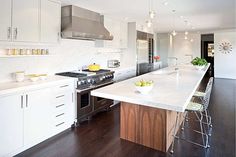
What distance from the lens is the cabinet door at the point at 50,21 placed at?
335cm

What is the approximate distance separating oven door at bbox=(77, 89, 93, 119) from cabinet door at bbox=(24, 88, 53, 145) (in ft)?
2.20

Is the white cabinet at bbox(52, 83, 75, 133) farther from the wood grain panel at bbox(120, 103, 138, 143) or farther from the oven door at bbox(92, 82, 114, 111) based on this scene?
the wood grain panel at bbox(120, 103, 138, 143)

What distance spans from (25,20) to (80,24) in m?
1.24

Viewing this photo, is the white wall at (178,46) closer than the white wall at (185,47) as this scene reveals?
Yes

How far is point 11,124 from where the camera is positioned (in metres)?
2.51

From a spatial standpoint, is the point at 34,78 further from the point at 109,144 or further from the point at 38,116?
the point at 109,144

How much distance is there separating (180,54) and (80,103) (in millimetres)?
9192

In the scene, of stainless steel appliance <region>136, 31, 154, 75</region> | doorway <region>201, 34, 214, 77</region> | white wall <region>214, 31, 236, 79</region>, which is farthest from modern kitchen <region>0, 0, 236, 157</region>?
doorway <region>201, 34, 214, 77</region>

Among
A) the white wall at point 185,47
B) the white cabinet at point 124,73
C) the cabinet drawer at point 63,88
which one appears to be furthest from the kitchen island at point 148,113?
the white wall at point 185,47

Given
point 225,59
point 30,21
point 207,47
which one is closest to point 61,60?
point 30,21

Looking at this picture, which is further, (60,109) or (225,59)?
(225,59)

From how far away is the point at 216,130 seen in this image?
342 cm

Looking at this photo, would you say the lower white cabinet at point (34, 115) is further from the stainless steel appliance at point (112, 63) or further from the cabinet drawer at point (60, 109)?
the stainless steel appliance at point (112, 63)

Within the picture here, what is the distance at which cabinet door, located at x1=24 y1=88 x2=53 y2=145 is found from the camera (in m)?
2.73
